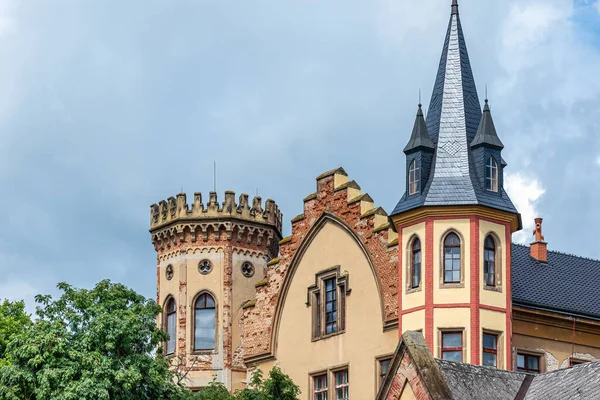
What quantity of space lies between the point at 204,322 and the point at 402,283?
14.4 meters

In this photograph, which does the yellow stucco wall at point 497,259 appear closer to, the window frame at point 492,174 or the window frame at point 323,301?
the window frame at point 492,174

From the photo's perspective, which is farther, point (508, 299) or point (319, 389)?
point (319, 389)

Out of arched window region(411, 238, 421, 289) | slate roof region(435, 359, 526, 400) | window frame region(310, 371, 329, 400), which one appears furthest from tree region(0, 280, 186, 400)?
slate roof region(435, 359, 526, 400)

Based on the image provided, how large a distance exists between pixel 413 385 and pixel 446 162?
54.3 feet

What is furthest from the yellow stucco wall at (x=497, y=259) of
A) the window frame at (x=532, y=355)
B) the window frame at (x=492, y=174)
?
the window frame at (x=532, y=355)

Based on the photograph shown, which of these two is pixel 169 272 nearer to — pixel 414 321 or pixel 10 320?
pixel 10 320

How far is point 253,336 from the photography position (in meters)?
58.0

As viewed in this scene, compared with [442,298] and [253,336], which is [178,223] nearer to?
[253,336]

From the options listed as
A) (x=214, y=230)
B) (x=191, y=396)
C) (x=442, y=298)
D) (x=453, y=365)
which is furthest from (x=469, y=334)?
(x=214, y=230)

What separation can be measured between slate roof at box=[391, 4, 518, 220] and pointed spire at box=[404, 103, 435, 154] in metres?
0.34

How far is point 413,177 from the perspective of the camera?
4984cm

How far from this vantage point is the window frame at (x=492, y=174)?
49281 mm

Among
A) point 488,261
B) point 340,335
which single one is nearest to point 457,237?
point 488,261

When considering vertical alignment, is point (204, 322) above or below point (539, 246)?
below
